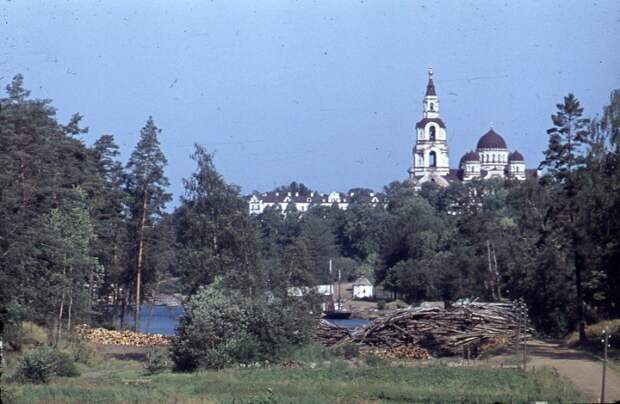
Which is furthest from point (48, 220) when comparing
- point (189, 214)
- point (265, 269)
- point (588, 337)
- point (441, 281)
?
point (441, 281)

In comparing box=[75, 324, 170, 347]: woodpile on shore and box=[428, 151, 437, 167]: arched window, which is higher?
box=[428, 151, 437, 167]: arched window

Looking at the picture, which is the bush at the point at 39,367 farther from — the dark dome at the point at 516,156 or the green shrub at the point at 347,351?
the dark dome at the point at 516,156

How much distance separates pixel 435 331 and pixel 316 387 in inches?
617

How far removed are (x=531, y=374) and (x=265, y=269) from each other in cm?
1691

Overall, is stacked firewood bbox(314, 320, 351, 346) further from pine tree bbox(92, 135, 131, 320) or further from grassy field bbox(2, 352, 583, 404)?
pine tree bbox(92, 135, 131, 320)

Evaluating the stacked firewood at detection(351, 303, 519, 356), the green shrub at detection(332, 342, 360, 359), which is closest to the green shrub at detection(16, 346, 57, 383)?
the green shrub at detection(332, 342, 360, 359)

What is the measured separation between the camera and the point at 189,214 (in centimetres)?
4803

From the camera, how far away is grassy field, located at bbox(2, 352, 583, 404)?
26344 millimetres

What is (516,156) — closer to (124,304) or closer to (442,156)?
(442,156)

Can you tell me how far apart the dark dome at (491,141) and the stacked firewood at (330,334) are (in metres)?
133

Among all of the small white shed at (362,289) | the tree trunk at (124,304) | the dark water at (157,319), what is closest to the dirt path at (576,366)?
the dark water at (157,319)

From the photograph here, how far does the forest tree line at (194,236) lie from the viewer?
1708 inches

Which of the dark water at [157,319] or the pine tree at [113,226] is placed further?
the dark water at [157,319]

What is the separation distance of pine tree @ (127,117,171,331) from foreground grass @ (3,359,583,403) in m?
27.9
